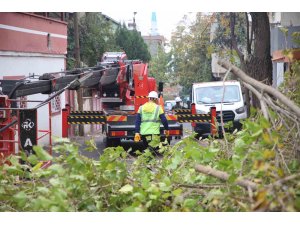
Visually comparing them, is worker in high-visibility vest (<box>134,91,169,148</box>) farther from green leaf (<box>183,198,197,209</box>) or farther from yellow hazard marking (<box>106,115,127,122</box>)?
green leaf (<box>183,198,197,209</box>)

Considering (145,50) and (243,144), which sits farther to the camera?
(145,50)

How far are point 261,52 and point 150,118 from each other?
3.48 metres

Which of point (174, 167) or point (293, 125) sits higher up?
point (293, 125)

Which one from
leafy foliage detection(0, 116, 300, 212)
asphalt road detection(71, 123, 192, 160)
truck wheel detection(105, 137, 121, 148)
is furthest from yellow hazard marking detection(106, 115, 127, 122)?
leafy foliage detection(0, 116, 300, 212)

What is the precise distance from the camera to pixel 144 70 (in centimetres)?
1864

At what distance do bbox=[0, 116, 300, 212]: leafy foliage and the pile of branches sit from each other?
15cm

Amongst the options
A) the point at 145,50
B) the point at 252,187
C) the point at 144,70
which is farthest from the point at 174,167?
the point at 145,50

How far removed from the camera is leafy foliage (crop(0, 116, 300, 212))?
3.55 metres

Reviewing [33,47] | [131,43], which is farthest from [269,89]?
[131,43]

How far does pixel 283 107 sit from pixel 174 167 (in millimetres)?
996

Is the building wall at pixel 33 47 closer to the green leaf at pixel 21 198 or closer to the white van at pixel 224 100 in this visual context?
the white van at pixel 224 100

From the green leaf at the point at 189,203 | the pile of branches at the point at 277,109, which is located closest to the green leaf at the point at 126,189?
the green leaf at the point at 189,203

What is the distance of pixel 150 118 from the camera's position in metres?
11.0
